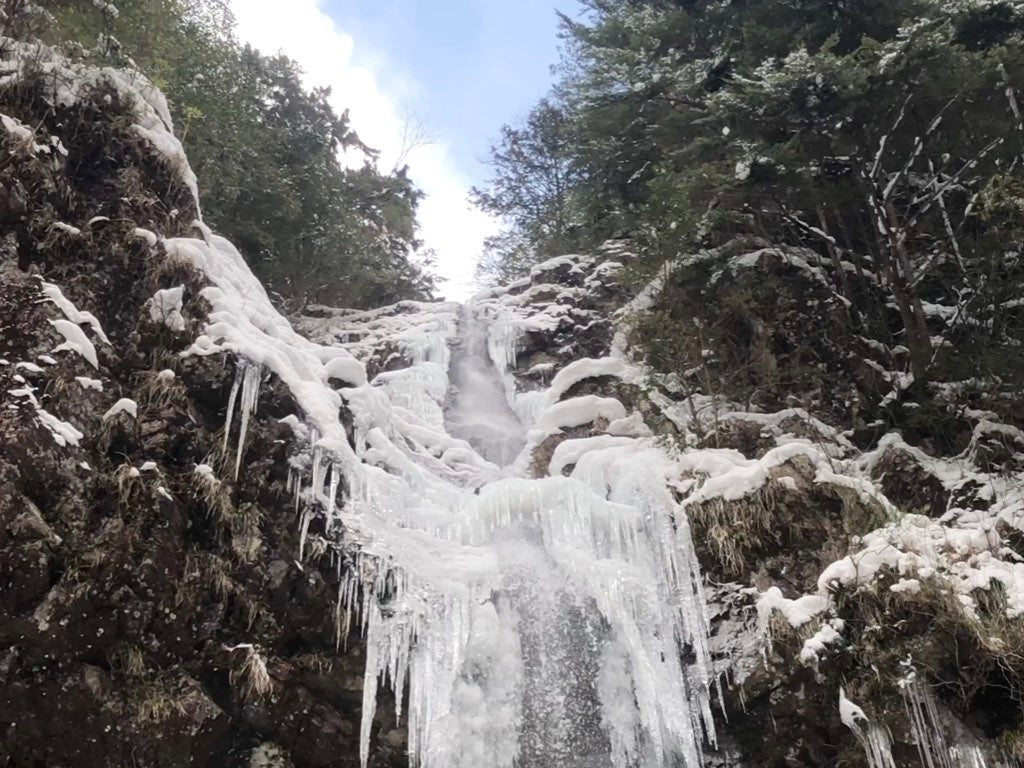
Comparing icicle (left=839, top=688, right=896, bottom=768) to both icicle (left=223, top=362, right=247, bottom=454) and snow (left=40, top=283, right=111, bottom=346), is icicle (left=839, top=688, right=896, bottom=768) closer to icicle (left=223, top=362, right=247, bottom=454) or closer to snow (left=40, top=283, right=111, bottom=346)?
icicle (left=223, top=362, right=247, bottom=454)

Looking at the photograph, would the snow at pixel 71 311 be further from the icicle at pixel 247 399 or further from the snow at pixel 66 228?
the icicle at pixel 247 399

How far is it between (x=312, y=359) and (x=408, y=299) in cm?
858

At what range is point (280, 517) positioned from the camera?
5895 mm

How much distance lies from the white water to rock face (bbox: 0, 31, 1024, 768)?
10cm

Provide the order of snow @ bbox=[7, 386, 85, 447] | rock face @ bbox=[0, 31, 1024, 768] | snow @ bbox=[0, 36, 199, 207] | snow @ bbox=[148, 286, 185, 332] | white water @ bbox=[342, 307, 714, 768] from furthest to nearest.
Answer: snow @ bbox=[0, 36, 199, 207] < snow @ bbox=[148, 286, 185, 332] < white water @ bbox=[342, 307, 714, 768] < snow @ bbox=[7, 386, 85, 447] < rock face @ bbox=[0, 31, 1024, 768]

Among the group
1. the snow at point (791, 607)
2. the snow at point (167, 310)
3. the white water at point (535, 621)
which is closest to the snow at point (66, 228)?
the snow at point (167, 310)

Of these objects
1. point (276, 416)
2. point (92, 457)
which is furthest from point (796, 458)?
point (92, 457)

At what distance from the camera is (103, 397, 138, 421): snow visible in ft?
18.3

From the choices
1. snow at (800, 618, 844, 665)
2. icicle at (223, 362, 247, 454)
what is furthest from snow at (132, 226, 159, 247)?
snow at (800, 618, 844, 665)

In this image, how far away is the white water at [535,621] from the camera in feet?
18.6

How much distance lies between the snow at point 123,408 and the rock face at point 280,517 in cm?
5

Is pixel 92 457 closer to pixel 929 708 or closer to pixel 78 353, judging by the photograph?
pixel 78 353

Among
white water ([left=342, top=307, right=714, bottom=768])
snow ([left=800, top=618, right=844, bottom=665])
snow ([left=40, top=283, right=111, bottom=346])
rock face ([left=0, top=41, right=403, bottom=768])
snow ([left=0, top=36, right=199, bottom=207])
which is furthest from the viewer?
snow ([left=0, top=36, right=199, bottom=207])

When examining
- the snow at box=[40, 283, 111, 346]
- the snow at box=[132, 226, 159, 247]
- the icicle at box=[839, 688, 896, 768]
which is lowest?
the icicle at box=[839, 688, 896, 768]
